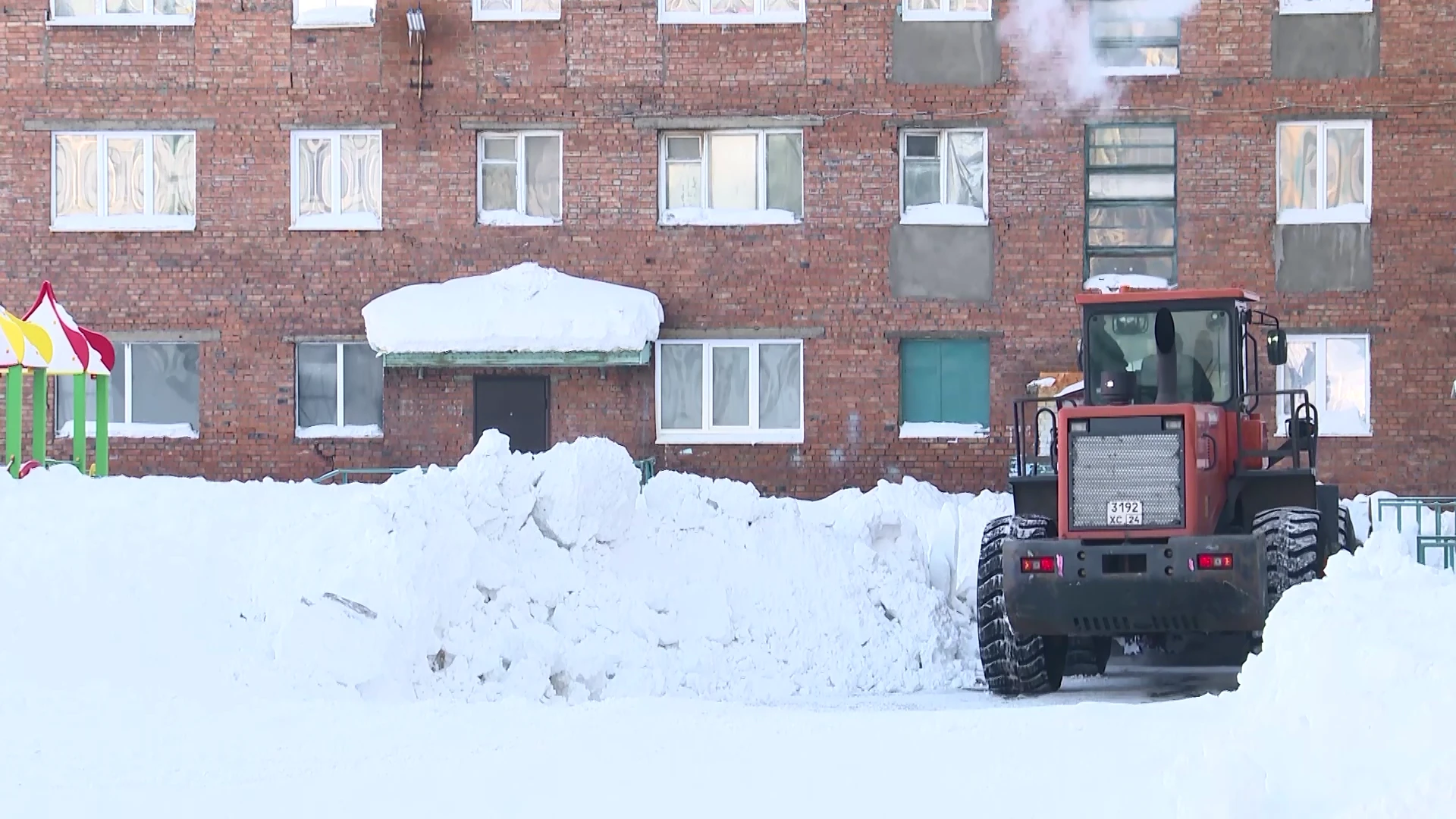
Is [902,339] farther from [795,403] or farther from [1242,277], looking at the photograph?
[1242,277]

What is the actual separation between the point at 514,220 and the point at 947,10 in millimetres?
6483

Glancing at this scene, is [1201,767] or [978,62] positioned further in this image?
[978,62]

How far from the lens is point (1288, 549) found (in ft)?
41.4

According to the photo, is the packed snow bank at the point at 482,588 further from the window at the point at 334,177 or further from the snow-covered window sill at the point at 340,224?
the window at the point at 334,177

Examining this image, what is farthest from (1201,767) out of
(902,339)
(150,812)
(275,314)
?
(275,314)

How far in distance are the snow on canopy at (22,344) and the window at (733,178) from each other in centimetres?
879

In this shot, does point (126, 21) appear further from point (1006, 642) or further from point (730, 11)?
point (1006, 642)

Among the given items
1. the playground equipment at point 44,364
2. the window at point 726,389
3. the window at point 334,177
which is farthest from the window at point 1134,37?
the playground equipment at point 44,364

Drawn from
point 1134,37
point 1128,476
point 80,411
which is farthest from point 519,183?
point 1128,476

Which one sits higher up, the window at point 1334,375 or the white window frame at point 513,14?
the white window frame at point 513,14

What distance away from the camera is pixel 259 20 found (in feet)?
81.0

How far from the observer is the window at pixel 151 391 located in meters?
25.0

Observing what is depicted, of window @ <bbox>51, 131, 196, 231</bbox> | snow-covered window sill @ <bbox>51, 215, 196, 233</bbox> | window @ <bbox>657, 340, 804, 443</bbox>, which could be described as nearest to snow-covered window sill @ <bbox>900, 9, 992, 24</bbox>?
window @ <bbox>657, 340, 804, 443</bbox>

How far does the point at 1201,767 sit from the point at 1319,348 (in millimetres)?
17925
